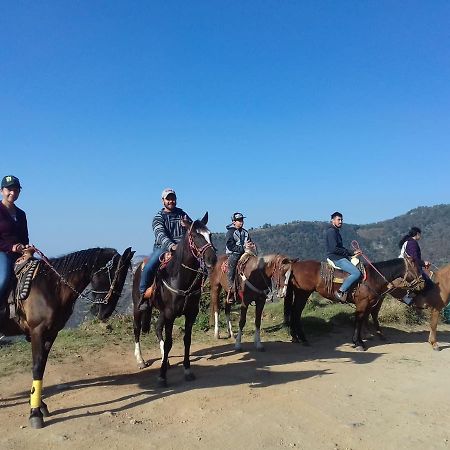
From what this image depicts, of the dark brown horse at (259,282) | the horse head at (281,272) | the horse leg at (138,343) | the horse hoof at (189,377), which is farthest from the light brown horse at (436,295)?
the horse leg at (138,343)

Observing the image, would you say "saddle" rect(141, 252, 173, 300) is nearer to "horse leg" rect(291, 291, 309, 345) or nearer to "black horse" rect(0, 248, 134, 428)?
"black horse" rect(0, 248, 134, 428)

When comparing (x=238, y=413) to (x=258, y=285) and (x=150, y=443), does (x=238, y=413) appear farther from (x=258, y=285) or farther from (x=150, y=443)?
(x=258, y=285)

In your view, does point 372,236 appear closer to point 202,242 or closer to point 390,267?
point 390,267

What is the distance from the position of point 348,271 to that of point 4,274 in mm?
7631

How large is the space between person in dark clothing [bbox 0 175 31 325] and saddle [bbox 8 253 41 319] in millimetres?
77

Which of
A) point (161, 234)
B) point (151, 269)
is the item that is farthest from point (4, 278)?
point (161, 234)

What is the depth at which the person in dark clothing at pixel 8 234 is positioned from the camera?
19.1ft

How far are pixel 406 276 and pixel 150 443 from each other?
800cm

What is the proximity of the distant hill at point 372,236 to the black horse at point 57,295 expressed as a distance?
48674 mm

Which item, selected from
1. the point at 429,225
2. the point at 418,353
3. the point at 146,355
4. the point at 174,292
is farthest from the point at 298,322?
the point at 429,225

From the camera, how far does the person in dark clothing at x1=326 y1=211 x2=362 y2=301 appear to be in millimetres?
10219

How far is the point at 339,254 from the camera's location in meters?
10.5

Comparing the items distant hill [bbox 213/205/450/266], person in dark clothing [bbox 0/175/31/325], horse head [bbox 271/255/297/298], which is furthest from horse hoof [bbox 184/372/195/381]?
distant hill [bbox 213/205/450/266]

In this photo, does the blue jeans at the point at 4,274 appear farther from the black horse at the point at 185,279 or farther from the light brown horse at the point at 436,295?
the light brown horse at the point at 436,295
